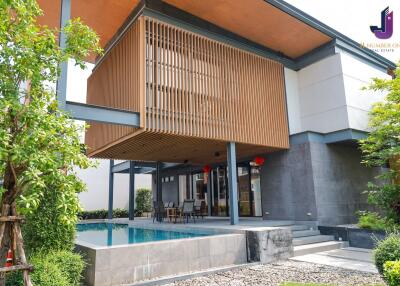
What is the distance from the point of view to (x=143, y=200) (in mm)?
21906

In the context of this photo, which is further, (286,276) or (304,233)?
(304,233)

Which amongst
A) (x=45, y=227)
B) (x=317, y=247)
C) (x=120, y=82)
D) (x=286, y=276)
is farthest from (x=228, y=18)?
(x=45, y=227)

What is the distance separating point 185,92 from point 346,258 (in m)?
6.09

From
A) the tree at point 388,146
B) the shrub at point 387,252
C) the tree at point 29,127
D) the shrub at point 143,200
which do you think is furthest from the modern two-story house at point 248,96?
the shrub at point 143,200

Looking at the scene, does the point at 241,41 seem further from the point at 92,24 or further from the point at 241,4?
the point at 92,24

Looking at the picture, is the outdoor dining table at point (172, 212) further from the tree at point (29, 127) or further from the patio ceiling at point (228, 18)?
the tree at point (29, 127)

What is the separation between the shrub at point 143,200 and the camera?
2163cm

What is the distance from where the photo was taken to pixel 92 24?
10.4 meters

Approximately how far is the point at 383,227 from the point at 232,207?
13.7ft

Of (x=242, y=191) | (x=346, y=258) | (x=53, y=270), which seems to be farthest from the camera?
(x=242, y=191)

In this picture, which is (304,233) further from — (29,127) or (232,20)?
(29,127)

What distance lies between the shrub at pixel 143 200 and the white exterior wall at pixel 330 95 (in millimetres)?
13349

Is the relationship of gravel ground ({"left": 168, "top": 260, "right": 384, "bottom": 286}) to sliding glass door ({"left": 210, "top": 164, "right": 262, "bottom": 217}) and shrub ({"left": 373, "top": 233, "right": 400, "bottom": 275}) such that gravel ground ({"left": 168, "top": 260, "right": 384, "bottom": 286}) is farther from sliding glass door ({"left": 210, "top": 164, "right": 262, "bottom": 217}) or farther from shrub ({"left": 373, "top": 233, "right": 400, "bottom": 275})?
sliding glass door ({"left": 210, "top": 164, "right": 262, "bottom": 217})

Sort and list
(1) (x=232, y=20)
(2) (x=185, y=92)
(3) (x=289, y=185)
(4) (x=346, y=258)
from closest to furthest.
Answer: (4) (x=346, y=258)
(2) (x=185, y=92)
(1) (x=232, y=20)
(3) (x=289, y=185)
